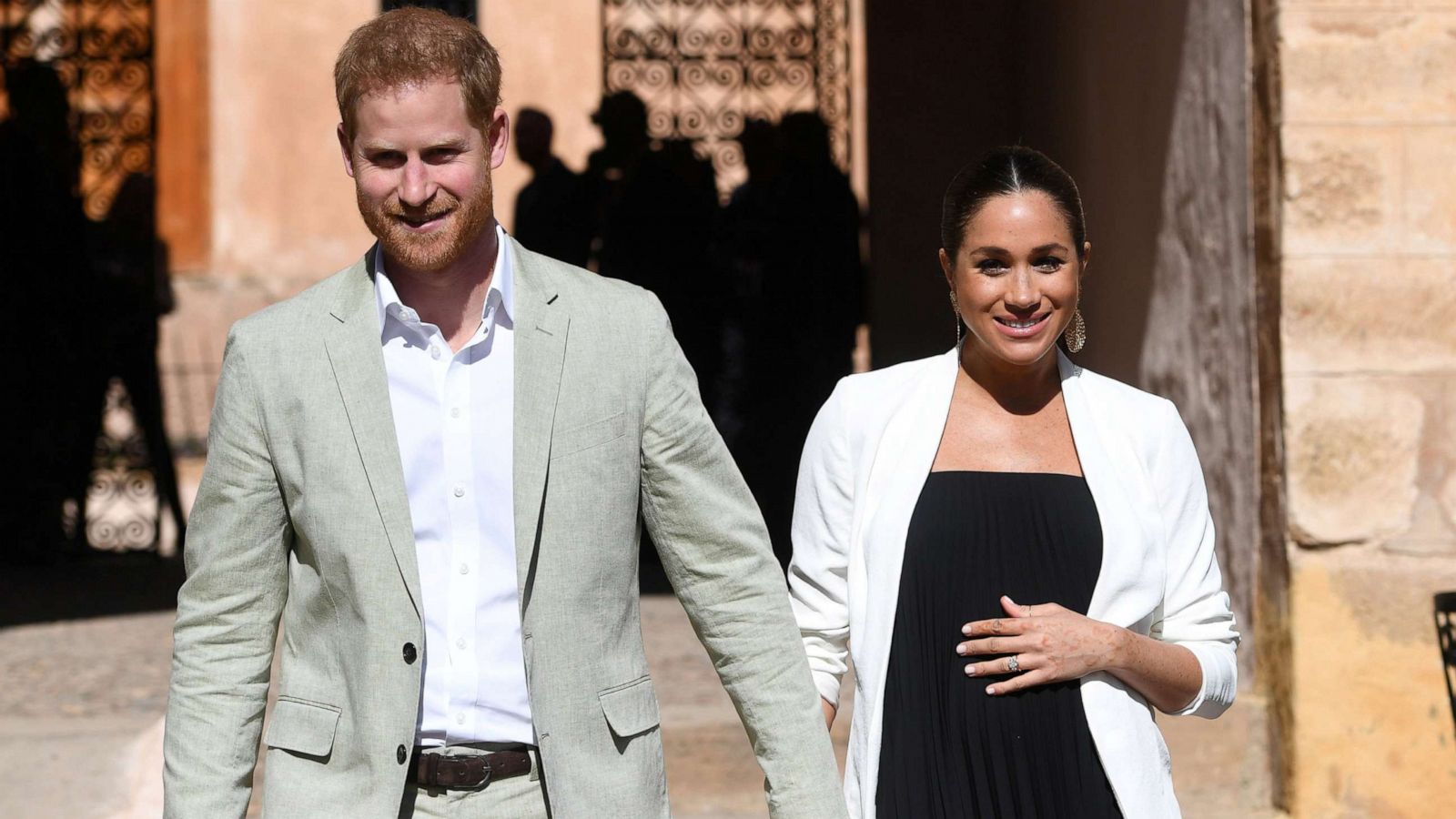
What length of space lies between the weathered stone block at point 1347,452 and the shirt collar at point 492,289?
9.89 feet

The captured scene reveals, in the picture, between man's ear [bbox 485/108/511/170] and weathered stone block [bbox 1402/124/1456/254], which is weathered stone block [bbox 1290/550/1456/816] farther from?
man's ear [bbox 485/108/511/170]

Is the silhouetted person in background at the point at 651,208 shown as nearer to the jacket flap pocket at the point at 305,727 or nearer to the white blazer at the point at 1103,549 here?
the white blazer at the point at 1103,549

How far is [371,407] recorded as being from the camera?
8.43 feet

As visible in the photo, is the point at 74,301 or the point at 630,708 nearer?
the point at 630,708

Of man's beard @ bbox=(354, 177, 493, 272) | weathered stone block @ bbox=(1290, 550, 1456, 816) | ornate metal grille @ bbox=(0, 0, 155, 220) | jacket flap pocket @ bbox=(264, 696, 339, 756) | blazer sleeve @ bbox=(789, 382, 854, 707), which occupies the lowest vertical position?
weathered stone block @ bbox=(1290, 550, 1456, 816)

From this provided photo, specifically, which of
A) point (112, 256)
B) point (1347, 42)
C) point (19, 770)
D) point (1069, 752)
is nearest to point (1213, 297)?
point (1347, 42)

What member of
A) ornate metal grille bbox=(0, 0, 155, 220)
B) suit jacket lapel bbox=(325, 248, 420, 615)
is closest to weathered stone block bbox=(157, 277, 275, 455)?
ornate metal grille bbox=(0, 0, 155, 220)

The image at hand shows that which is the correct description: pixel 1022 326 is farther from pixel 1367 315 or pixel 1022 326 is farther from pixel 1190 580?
pixel 1367 315

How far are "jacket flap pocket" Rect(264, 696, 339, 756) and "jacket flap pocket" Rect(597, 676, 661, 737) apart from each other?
0.35 m

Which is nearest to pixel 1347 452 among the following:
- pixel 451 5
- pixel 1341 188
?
pixel 1341 188

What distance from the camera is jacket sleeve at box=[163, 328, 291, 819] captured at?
8.53 ft

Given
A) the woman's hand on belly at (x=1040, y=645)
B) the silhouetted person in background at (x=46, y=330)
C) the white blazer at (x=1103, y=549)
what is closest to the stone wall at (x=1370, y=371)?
the white blazer at (x=1103, y=549)

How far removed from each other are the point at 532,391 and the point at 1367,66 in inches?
131

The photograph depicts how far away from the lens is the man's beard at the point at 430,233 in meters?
2.57
